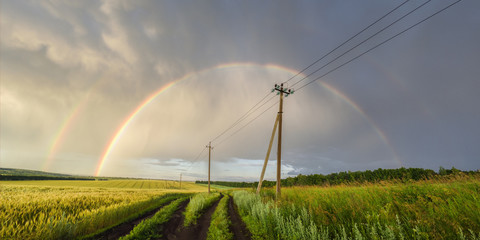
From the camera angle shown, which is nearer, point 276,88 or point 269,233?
point 269,233

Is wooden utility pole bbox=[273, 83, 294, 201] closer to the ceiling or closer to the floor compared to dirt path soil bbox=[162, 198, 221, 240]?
closer to the ceiling

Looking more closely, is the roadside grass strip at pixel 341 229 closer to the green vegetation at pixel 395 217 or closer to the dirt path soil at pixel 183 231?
the green vegetation at pixel 395 217

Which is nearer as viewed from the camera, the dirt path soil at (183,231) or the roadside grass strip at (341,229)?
the roadside grass strip at (341,229)

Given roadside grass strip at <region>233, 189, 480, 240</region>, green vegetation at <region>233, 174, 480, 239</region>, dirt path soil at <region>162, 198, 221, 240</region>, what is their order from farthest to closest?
dirt path soil at <region>162, 198, 221, 240</region>
green vegetation at <region>233, 174, 480, 239</region>
roadside grass strip at <region>233, 189, 480, 240</region>

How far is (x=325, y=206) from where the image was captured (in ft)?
27.7

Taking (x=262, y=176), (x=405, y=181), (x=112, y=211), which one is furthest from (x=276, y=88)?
(x=112, y=211)

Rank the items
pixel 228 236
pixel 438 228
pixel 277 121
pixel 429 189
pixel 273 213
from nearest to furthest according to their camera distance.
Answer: pixel 438 228, pixel 429 189, pixel 228 236, pixel 273 213, pixel 277 121

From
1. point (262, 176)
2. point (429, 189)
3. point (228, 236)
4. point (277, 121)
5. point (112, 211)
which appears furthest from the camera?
point (262, 176)

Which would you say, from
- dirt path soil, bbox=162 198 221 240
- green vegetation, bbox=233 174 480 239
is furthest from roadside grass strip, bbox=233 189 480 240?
Result: dirt path soil, bbox=162 198 221 240

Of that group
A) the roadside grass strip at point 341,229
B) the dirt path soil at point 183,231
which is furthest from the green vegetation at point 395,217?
the dirt path soil at point 183,231

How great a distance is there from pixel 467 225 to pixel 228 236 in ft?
25.0

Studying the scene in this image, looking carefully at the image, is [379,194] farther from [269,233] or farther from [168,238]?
[168,238]

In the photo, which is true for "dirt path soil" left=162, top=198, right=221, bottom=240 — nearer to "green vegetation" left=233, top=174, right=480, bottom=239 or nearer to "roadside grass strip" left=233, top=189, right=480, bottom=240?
"roadside grass strip" left=233, top=189, right=480, bottom=240

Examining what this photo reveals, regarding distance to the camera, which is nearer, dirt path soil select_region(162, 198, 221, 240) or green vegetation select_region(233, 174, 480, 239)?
green vegetation select_region(233, 174, 480, 239)
